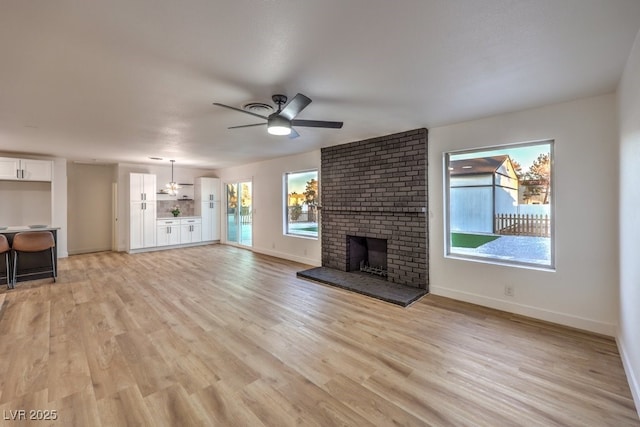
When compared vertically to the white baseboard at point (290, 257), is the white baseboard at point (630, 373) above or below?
below

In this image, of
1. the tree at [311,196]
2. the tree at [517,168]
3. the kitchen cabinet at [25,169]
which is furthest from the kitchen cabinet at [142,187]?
the tree at [517,168]

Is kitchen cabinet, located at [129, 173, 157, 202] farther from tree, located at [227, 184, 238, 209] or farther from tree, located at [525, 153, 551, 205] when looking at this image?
tree, located at [525, 153, 551, 205]

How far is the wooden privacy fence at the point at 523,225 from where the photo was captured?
10.8 feet

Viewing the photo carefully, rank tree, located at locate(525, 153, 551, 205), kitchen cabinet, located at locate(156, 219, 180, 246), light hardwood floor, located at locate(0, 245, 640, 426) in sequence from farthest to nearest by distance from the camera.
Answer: kitchen cabinet, located at locate(156, 219, 180, 246) → tree, located at locate(525, 153, 551, 205) → light hardwood floor, located at locate(0, 245, 640, 426)

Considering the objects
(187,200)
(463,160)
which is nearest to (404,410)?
(463,160)

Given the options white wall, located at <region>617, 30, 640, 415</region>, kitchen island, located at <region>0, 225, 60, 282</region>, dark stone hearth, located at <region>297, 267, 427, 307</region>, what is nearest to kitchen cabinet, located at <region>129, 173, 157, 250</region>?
kitchen island, located at <region>0, 225, 60, 282</region>

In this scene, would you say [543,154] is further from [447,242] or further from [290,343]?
[290,343]

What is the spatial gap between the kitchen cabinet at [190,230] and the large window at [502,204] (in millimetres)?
7103

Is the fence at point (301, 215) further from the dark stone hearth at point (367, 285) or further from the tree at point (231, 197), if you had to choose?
the tree at point (231, 197)

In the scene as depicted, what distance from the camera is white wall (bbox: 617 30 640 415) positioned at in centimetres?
189

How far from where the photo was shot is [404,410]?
5.94 feet

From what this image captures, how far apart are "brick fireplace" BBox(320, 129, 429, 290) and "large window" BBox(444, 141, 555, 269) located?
43 centimetres

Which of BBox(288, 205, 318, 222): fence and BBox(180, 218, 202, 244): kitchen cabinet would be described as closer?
BBox(288, 205, 318, 222): fence

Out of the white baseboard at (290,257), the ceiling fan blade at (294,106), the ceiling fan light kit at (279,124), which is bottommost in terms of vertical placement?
the white baseboard at (290,257)
